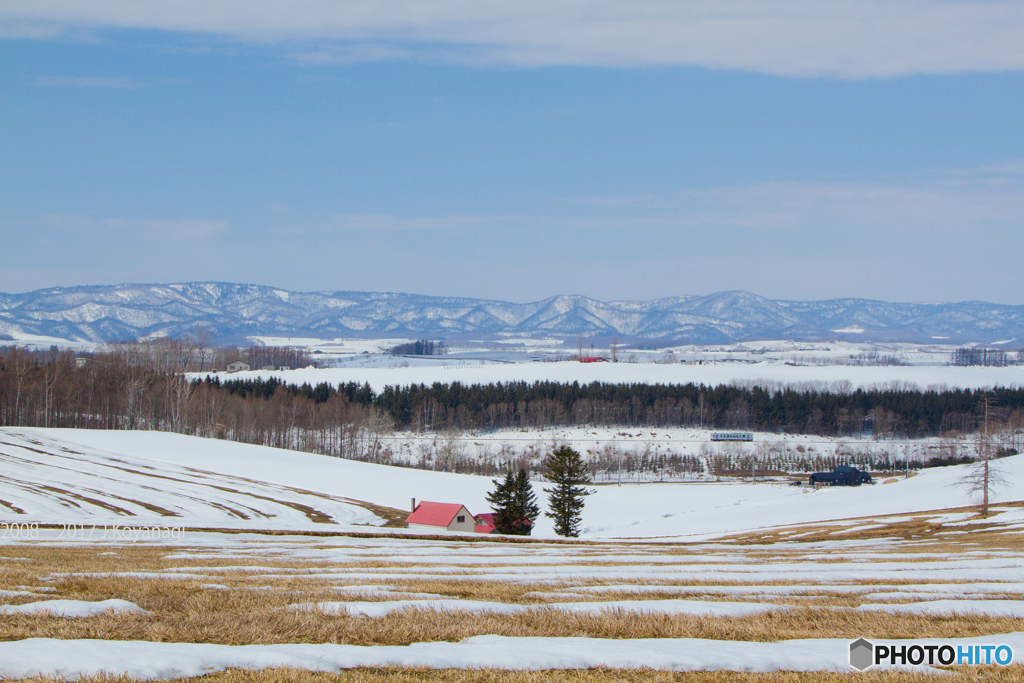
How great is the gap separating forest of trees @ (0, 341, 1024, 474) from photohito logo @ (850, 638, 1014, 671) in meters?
129

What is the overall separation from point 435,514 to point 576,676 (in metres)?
59.7

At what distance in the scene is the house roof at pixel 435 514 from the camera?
211 feet

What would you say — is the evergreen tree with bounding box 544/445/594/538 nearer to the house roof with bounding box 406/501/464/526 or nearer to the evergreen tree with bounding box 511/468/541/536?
the evergreen tree with bounding box 511/468/541/536

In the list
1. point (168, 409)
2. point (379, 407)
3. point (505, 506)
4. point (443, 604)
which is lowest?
point (505, 506)

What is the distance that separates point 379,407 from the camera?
16588 centimetres

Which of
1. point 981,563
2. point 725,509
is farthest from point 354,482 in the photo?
point 981,563

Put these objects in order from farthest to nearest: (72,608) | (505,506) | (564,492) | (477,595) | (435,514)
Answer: (564,492) → (435,514) → (505,506) → (477,595) → (72,608)

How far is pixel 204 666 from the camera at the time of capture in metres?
7.30

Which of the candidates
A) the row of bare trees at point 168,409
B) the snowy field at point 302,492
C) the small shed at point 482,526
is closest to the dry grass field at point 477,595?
the snowy field at point 302,492

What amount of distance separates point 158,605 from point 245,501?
61.6 meters

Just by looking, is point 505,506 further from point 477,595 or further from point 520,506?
point 477,595

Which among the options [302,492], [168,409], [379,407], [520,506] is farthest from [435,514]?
[379,407]

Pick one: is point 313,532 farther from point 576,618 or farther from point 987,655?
point 987,655

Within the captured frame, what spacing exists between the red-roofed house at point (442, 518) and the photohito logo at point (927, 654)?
5734 cm
